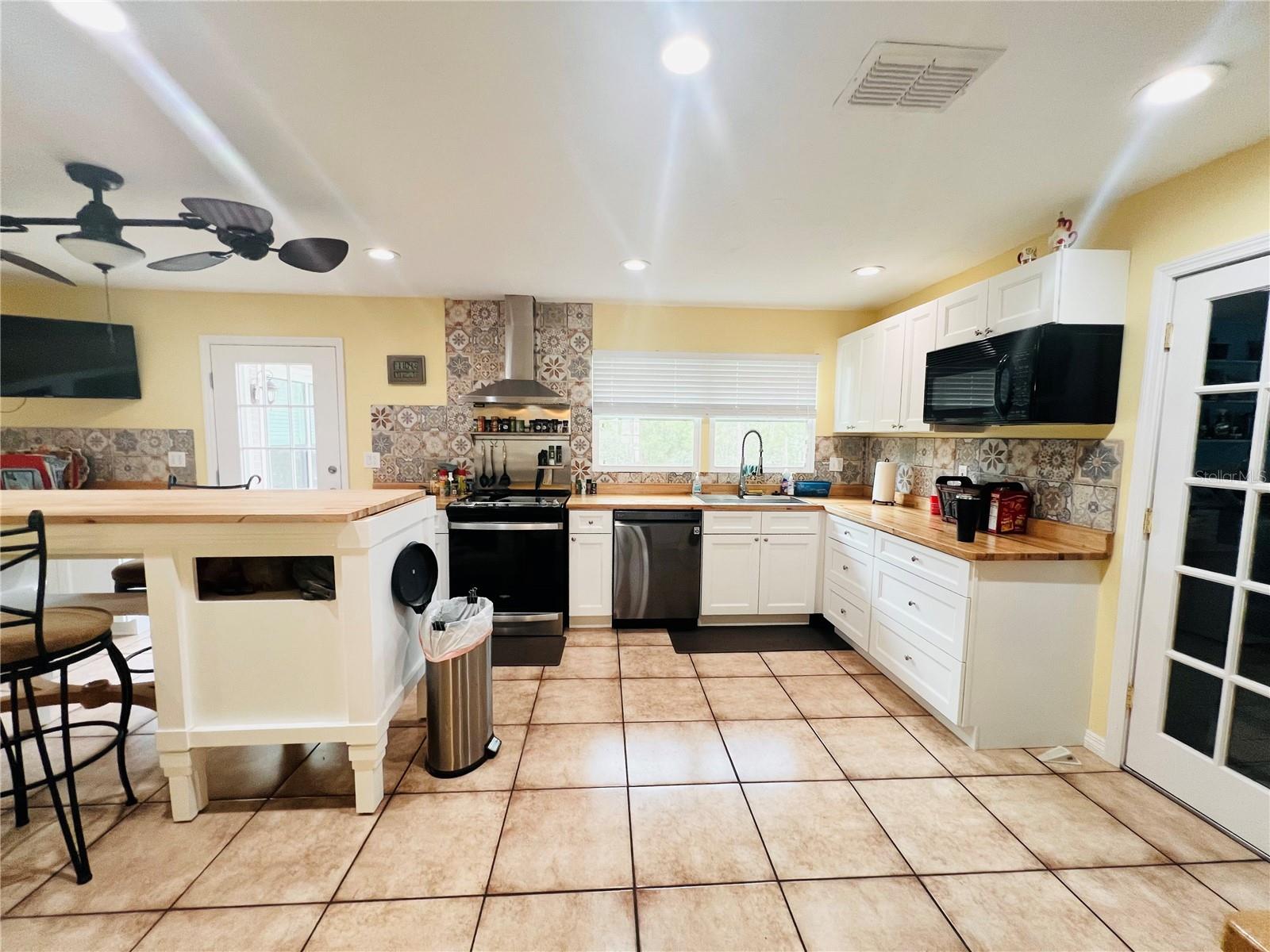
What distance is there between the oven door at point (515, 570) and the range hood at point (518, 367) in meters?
0.97

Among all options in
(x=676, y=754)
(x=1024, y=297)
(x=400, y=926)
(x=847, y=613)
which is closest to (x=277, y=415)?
(x=400, y=926)

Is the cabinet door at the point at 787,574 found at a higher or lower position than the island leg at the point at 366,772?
higher

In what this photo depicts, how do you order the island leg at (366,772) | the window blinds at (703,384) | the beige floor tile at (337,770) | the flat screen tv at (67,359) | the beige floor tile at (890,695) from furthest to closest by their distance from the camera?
the window blinds at (703,384)
the flat screen tv at (67,359)
the beige floor tile at (890,695)
the beige floor tile at (337,770)
the island leg at (366,772)

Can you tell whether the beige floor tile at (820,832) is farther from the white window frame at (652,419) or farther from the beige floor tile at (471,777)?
the white window frame at (652,419)

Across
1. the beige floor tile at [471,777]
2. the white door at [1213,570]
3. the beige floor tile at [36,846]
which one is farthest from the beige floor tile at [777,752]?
the beige floor tile at [36,846]

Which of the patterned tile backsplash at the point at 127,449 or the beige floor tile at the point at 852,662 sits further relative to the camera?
the patterned tile backsplash at the point at 127,449

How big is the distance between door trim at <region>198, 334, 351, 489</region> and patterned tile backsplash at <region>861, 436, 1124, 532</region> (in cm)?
433

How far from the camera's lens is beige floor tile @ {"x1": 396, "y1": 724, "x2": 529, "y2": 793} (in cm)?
190

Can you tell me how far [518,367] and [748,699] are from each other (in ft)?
9.05

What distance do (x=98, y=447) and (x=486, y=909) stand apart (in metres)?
4.41

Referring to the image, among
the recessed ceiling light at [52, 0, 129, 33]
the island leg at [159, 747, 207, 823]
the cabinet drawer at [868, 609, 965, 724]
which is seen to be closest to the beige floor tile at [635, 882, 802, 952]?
the cabinet drawer at [868, 609, 965, 724]

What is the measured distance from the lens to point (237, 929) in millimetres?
1339

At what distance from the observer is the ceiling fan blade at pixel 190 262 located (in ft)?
6.85

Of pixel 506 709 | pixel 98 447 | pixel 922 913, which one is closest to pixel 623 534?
pixel 506 709
